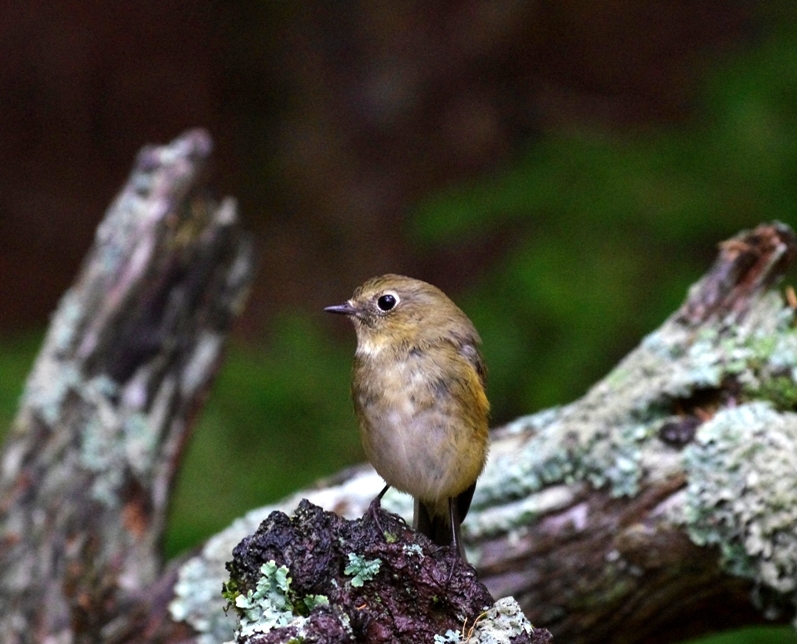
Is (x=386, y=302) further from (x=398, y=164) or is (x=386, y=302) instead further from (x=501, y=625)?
(x=398, y=164)

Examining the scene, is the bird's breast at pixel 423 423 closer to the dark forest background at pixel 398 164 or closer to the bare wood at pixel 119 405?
the bare wood at pixel 119 405

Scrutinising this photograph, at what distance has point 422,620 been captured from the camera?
2.49 m

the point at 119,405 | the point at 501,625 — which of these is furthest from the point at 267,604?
the point at 119,405

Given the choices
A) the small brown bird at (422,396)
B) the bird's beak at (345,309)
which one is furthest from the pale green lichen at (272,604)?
the bird's beak at (345,309)

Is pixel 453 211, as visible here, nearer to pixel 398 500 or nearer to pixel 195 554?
pixel 398 500

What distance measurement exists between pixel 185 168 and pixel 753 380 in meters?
2.62

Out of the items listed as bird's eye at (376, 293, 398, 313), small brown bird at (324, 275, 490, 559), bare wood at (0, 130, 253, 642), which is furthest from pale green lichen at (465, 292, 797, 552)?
bare wood at (0, 130, 253, 642)

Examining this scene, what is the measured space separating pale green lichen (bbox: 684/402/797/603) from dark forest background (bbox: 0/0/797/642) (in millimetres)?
1256

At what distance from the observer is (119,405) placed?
482 centimetres

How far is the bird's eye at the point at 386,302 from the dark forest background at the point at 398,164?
1.72 metres

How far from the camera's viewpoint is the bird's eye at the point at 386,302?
13.1 ft

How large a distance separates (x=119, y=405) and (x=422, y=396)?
5.54 ft

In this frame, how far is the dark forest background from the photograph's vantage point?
5.60 meters

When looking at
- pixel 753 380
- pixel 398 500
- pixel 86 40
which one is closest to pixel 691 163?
pixel 753 380
